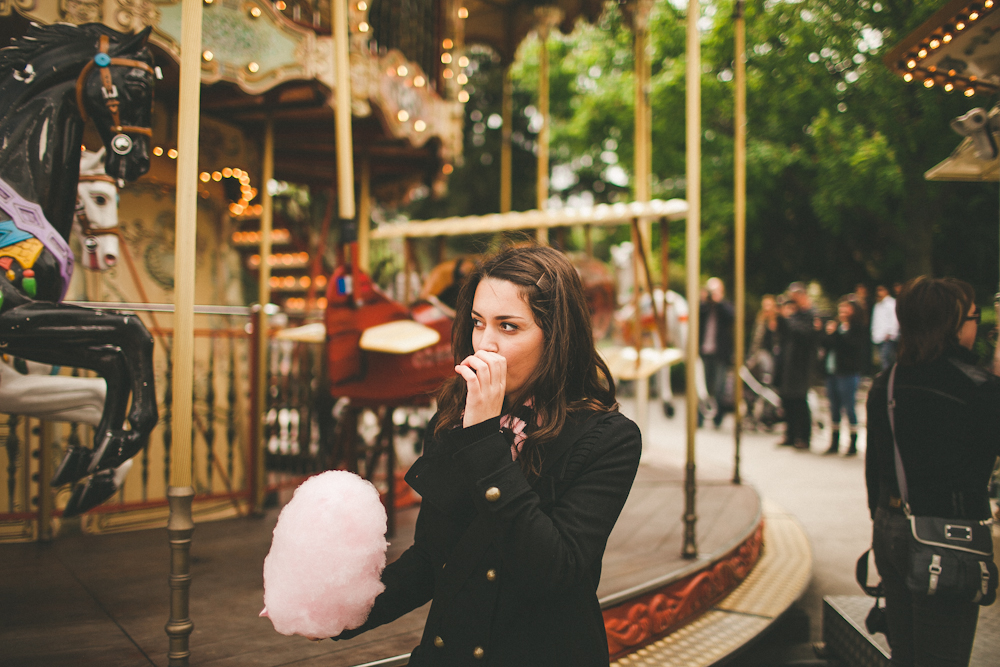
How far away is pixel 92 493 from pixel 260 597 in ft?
3.04

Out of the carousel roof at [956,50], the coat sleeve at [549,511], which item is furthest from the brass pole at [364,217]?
the coat sleeve at [549,511]

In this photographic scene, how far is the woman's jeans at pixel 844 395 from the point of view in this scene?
8.19m

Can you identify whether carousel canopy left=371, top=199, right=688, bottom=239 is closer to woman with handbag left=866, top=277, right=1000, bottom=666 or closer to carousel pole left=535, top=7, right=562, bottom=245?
carousel pole left=535, top=7, right=562, bottom=245

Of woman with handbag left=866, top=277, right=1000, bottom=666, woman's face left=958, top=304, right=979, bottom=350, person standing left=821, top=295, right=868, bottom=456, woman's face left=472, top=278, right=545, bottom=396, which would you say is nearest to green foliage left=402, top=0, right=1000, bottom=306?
person standing left=821, top=295, right=868, bottom=456

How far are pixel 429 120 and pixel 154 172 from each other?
2254mm

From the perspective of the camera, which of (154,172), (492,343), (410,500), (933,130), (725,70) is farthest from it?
(725,70)

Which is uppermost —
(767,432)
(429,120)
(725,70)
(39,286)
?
(725,70)

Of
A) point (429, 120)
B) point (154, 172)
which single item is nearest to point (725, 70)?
point (429, 120)

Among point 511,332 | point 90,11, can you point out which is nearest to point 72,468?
point 511,332

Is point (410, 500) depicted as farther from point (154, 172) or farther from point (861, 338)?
point (861, 338)

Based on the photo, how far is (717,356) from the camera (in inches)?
382

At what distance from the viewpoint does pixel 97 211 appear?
9.30 ft

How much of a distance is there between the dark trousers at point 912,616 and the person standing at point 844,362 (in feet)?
20.9

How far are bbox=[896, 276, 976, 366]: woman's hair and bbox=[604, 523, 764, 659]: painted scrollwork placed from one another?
4.82 feet
